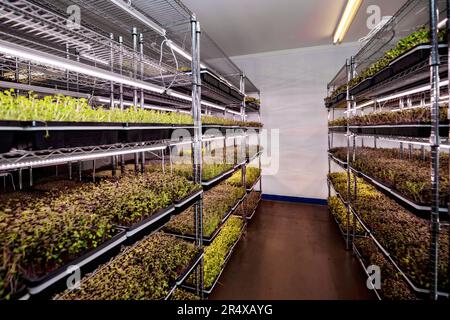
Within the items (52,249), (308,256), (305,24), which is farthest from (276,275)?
(305,24)

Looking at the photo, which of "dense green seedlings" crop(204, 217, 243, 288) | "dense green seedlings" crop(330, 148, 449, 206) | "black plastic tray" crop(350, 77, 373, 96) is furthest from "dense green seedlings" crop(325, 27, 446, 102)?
"dense green seedlings" crop(204, 217, 243, 288)

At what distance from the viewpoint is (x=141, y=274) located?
1698mm

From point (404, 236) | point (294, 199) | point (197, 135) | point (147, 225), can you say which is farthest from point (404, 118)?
point (294, 199)

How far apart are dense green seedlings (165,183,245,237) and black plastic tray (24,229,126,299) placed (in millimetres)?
1163

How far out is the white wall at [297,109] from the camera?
5762 millimetres

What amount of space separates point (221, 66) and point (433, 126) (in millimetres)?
5788

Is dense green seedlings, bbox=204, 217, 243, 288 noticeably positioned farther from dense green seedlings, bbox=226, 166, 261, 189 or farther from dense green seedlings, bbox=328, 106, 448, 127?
dense green seedlings, bbox=328, 106, 448, 127

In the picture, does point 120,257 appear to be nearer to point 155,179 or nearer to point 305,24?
point 155,179

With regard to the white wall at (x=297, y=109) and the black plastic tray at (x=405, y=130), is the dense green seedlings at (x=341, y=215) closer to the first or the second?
the white wall at (x=297, y=109)

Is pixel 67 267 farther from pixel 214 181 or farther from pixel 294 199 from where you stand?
pixel 294 199

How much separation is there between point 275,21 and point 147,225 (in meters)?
4.31

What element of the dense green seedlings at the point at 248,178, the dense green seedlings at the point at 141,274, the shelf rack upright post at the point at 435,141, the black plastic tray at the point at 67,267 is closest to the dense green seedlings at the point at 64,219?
the black plastic tray at the point at 67,267

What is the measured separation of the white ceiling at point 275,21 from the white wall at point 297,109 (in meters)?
0.46

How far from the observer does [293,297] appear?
2.54 metres
